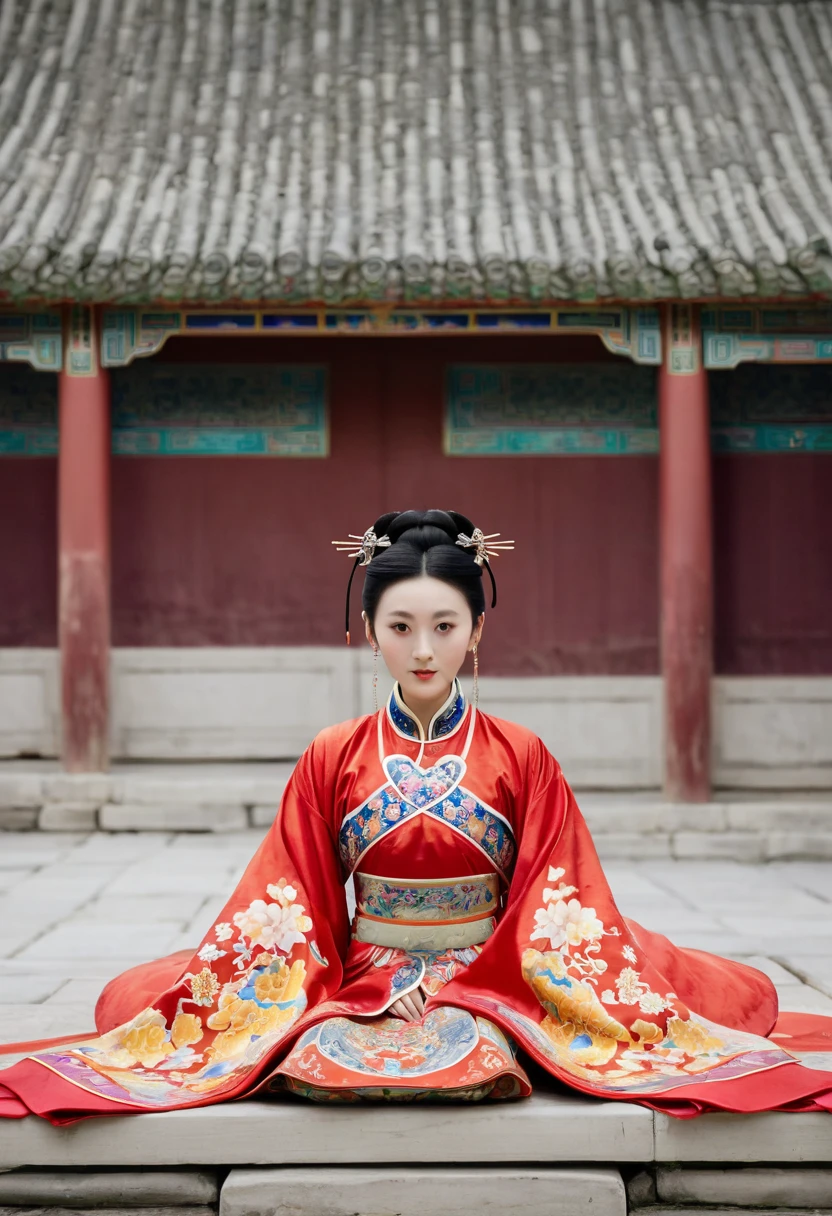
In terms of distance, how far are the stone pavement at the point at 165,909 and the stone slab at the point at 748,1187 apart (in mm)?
1253

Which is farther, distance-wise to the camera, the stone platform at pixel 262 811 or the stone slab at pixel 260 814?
the stone slab at pixel 260 814

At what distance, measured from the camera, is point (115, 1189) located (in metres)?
2.43

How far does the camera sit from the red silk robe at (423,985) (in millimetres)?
2416

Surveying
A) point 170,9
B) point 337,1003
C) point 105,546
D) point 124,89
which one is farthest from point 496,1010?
point 170,9

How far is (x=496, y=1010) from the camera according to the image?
249cm

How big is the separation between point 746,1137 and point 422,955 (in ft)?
2.39

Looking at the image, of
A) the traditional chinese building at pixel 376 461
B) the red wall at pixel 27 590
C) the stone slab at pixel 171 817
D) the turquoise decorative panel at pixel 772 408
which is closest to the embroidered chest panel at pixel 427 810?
the stone slab at pixel 171 817

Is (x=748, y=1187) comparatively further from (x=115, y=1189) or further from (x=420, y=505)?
(x=420, y=505)

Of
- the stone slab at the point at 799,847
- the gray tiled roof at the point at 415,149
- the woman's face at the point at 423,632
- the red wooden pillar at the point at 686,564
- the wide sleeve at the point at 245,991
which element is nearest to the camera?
the wide sleeve at the point at 245,991

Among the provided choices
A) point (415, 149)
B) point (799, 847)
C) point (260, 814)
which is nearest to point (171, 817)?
point (260, 814)

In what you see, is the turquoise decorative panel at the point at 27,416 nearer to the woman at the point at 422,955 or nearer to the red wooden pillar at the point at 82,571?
the red wooden pillar at the point at 82,571

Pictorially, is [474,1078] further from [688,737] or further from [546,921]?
[688,737]

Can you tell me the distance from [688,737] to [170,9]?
6.08m

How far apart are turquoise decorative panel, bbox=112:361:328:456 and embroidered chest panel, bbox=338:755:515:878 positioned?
5282 millimetres
